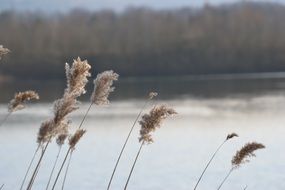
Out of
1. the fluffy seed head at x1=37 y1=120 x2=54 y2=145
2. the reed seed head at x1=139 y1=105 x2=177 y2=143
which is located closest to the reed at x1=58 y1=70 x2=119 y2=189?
the reed seed head at x1=139 y1=105 x2=177 y2=143

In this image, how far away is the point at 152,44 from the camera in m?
65.2

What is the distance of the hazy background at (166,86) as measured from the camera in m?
13.2

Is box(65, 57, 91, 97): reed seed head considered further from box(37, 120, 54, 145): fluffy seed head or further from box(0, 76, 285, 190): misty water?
box(0, 76, 285, 190): misty water

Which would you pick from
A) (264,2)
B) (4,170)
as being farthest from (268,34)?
(4,170)

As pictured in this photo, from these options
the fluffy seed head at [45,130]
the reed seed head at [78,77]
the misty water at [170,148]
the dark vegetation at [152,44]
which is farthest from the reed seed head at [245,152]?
the dark vegetation at [152,44]

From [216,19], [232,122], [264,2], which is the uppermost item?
[264,2]

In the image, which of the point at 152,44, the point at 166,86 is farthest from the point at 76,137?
the point at 152,44

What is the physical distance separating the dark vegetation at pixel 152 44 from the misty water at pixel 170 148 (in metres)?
30.6

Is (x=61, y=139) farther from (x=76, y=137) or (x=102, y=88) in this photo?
(x=102, y=88)

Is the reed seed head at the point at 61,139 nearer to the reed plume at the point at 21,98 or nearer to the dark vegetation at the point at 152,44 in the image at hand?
the reed plume at the point at 21,98

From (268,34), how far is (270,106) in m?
43.6

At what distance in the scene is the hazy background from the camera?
13.2 m

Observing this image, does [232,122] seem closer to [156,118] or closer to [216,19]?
[156,118]

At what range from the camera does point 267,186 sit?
10961 mm
